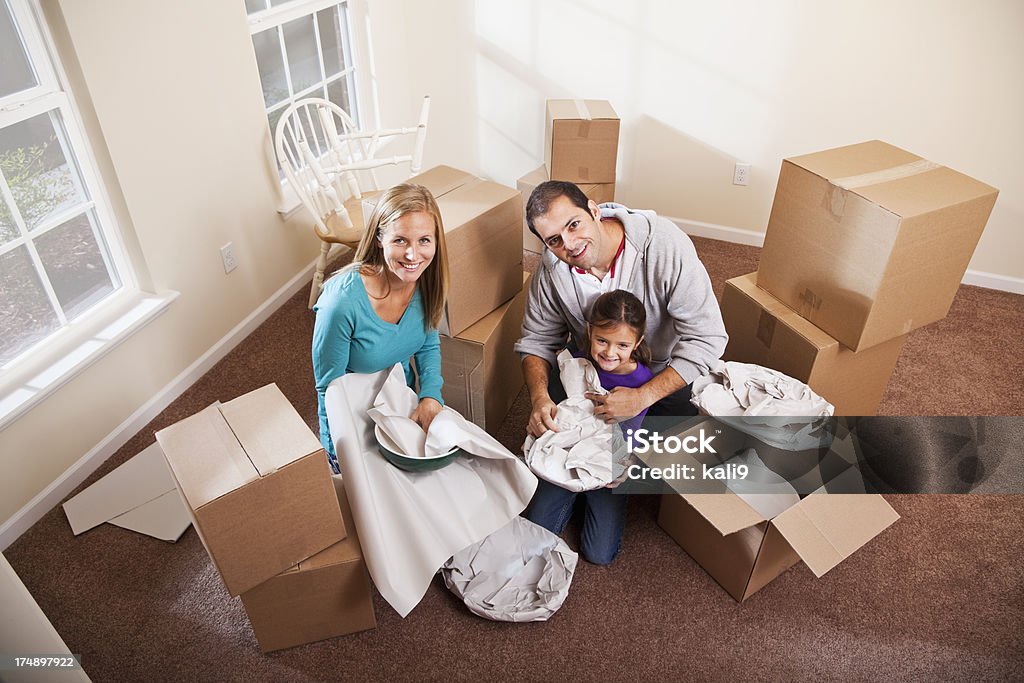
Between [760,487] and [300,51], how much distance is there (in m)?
2.60

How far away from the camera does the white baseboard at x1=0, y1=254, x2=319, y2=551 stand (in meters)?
2.12

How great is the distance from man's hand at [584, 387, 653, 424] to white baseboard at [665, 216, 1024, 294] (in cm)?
167

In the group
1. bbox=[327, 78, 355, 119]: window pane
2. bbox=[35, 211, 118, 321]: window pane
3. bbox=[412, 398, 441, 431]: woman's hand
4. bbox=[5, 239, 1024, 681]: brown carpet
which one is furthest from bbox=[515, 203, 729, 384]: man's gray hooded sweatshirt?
bbox=[327, 78, 355, 119]: window pane

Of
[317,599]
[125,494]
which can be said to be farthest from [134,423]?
[317,599]

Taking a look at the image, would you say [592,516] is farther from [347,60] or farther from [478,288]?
[347,60]

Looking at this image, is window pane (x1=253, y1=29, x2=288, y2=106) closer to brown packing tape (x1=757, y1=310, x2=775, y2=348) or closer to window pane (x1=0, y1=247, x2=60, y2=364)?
window pane (x1=0, y1=247, x2=60, y2=364)

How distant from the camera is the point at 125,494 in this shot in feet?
7.27

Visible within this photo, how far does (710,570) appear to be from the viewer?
1989 millimetres

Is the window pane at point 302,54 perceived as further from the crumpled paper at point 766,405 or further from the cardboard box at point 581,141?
the crumpled paper at point 766,405

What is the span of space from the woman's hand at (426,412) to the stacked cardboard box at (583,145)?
1488 mm

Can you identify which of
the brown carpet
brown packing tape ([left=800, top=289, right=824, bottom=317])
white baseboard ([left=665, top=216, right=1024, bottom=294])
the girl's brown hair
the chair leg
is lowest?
the brown carpet

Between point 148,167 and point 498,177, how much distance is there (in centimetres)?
203

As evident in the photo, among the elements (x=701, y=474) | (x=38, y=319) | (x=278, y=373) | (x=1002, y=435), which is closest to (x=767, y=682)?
(x=701, y=474)

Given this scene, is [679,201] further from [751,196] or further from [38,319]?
[38,319]
